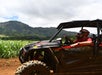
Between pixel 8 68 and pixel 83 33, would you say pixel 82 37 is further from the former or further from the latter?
pixel 8 68

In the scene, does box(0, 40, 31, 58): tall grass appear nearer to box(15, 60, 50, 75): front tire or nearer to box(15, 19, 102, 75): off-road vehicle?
box(15, 19, 102, 75): off-road vehicle

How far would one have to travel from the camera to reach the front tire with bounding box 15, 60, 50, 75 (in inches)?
321

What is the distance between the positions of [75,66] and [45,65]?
84cm

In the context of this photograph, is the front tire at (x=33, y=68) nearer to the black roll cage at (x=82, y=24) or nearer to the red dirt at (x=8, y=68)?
the black roll cage at (x=82, y=24)

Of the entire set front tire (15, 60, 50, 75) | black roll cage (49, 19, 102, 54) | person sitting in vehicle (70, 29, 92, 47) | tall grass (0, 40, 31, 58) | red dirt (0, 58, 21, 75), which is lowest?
red dirt (0, 58, 21, 75)

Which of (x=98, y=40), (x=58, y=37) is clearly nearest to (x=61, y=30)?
(x=58, y=37)

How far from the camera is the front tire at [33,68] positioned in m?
8.16

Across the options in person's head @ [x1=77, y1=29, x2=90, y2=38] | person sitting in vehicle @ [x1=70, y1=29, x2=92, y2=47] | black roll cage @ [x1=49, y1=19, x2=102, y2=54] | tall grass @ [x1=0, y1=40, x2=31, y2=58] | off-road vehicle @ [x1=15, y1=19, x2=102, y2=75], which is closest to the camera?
off-road vehicle @ [x1=15, y1=19, x2=102, y2=75]

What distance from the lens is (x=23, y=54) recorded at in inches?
340

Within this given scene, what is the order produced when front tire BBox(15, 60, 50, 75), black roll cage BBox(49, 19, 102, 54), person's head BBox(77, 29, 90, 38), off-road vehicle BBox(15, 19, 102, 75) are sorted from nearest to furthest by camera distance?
1. front tire BBox(15, 60, 50, 75)
2. off-road vehicle BBox(15, 19, 102, 75)
3. black roll cage BBox(49, 19, 102, 54)
4. person's head BBox(77, 29, 90, 38)

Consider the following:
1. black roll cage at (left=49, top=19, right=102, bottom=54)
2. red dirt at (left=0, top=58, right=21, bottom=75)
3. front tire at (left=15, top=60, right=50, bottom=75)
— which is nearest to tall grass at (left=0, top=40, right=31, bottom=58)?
red dirt at (left=0, top=58, right=21, bottom=75)

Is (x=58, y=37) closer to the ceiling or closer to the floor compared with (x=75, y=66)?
closer to the ceiling

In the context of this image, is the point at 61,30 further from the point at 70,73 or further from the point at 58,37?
the point at 70,73

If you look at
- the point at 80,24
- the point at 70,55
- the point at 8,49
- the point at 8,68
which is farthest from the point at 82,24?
the point at 8,49
